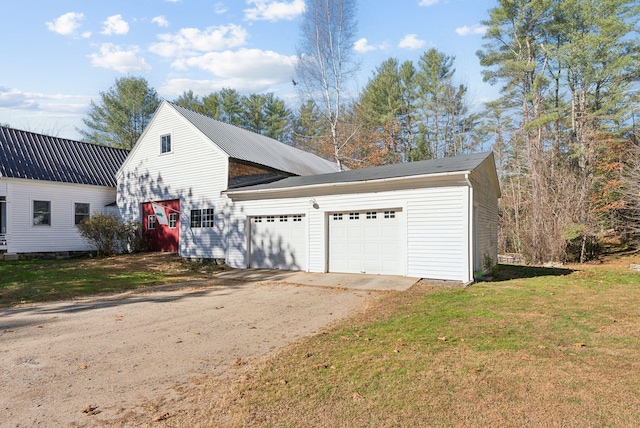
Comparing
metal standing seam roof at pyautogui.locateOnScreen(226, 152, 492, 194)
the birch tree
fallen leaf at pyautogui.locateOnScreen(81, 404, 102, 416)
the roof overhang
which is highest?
the birch tree

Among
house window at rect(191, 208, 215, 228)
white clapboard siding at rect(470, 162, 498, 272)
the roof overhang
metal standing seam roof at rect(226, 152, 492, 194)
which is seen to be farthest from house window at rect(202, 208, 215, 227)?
white clapboard siding at rect(470, 162, 498, 272)

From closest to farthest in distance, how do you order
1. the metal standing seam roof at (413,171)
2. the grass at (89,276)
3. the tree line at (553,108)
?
the grass at (89,276) → the metal standing seam roof at (413,171) → the tree line at (553,108)

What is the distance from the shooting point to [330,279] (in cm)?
1120

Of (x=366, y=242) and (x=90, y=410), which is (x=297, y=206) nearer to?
(x=366, y=242)

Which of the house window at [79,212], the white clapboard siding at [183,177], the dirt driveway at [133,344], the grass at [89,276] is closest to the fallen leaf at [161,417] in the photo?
the dirt driveway at [133,344]

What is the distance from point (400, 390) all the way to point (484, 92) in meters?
28.7

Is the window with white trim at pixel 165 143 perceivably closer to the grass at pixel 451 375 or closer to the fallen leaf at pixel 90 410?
the grass at pixel 451 375

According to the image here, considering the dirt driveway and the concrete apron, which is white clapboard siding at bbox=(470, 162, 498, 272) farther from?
the dirt driveway

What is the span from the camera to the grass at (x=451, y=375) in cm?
304

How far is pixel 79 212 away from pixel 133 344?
16.6 m

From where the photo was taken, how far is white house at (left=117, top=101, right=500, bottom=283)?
10.4m

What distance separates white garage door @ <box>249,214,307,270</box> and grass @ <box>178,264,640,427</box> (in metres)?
6.47

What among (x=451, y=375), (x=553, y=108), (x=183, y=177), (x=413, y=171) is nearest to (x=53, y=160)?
(x=183, y=177)

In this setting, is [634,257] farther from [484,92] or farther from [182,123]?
[182,123]
